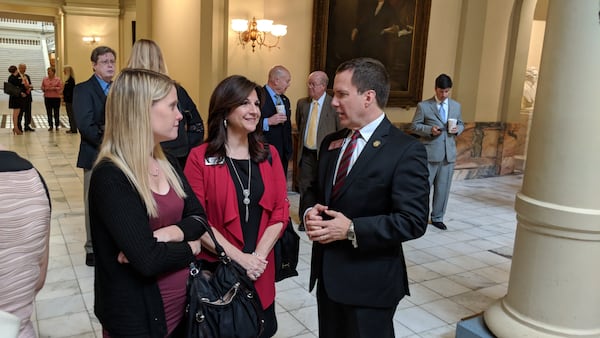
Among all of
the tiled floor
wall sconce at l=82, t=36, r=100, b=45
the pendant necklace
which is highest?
wall sconce at l=82, t=36, r=100, b=45

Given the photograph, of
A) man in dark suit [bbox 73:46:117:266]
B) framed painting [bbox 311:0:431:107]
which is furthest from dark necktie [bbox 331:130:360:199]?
framed painting [bbox 311:0:431:107]

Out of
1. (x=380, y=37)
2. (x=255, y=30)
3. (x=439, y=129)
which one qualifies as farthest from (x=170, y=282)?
(x=380, y=37)

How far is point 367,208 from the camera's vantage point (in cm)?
210

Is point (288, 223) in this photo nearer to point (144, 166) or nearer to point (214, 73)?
point (144, 166)

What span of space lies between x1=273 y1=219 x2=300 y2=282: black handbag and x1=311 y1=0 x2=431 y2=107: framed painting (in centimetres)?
510

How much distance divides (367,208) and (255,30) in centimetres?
515

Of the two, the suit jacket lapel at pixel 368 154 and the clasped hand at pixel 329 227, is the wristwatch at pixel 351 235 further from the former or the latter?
the suit jacket lapel at pixel 368 154

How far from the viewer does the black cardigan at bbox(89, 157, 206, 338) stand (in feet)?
5.57

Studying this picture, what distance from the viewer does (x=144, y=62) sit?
3613 mm

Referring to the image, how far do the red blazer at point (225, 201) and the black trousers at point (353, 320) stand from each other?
273 millimetres

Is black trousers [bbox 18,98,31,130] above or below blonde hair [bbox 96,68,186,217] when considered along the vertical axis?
below

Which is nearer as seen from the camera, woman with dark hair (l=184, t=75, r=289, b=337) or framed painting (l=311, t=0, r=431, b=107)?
woman with dark hair (l=184, t=75, r=289, b=337)

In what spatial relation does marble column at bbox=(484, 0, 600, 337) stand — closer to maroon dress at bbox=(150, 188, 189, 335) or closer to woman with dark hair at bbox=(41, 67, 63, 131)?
maroon dress at bbox=(150, 188, 189, 335)

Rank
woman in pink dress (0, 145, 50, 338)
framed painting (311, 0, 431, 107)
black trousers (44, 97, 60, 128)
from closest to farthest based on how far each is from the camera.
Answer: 1. woman in pink dress (0, 145, 50, 338)
2. framed painting (311, 0, 431, 107)
3. black trousers (44, 97, 60, 128)
